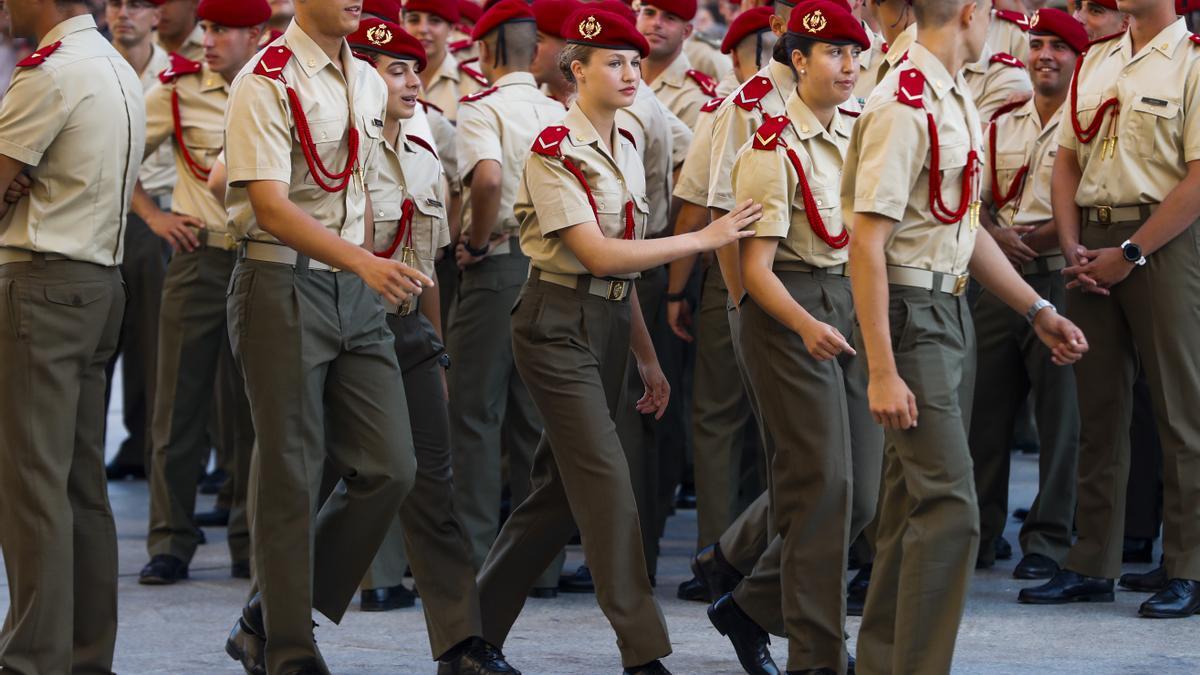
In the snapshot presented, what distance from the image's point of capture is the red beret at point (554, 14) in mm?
6746

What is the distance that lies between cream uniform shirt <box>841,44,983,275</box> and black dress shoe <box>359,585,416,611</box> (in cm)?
269

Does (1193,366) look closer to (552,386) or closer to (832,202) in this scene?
(832,202)

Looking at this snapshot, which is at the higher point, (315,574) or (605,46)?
(605,46)

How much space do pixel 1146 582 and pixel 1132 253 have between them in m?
1.28

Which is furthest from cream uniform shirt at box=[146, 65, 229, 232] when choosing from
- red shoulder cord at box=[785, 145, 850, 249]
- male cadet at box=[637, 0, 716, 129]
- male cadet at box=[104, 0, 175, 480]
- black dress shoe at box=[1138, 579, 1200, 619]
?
black dress shoe at box=[1138, 579, 1200, 619]

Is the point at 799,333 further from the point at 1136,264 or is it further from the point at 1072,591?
the point at 1072,591

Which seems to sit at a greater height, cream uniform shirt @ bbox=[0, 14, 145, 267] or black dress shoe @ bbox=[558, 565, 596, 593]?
cream uniform shirt @ bbox=[0, 14, 145, 267]

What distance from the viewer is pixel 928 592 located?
4.49 metres

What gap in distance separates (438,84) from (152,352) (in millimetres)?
1848

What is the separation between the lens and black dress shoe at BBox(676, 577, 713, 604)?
6727mm

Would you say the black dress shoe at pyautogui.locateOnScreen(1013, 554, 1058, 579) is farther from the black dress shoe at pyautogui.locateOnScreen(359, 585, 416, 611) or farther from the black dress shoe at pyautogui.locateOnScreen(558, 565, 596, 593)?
the black dress shoe at pyautogui.locateOnScreen(359, 585, 416, 611)

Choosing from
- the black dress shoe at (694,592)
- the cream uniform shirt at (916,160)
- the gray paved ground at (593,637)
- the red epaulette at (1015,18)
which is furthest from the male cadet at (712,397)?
the cream uniform shirt at (916,160)

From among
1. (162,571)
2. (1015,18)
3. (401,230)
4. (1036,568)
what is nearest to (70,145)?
(401,230)

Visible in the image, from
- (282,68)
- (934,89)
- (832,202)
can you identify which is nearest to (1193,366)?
(832,202)
